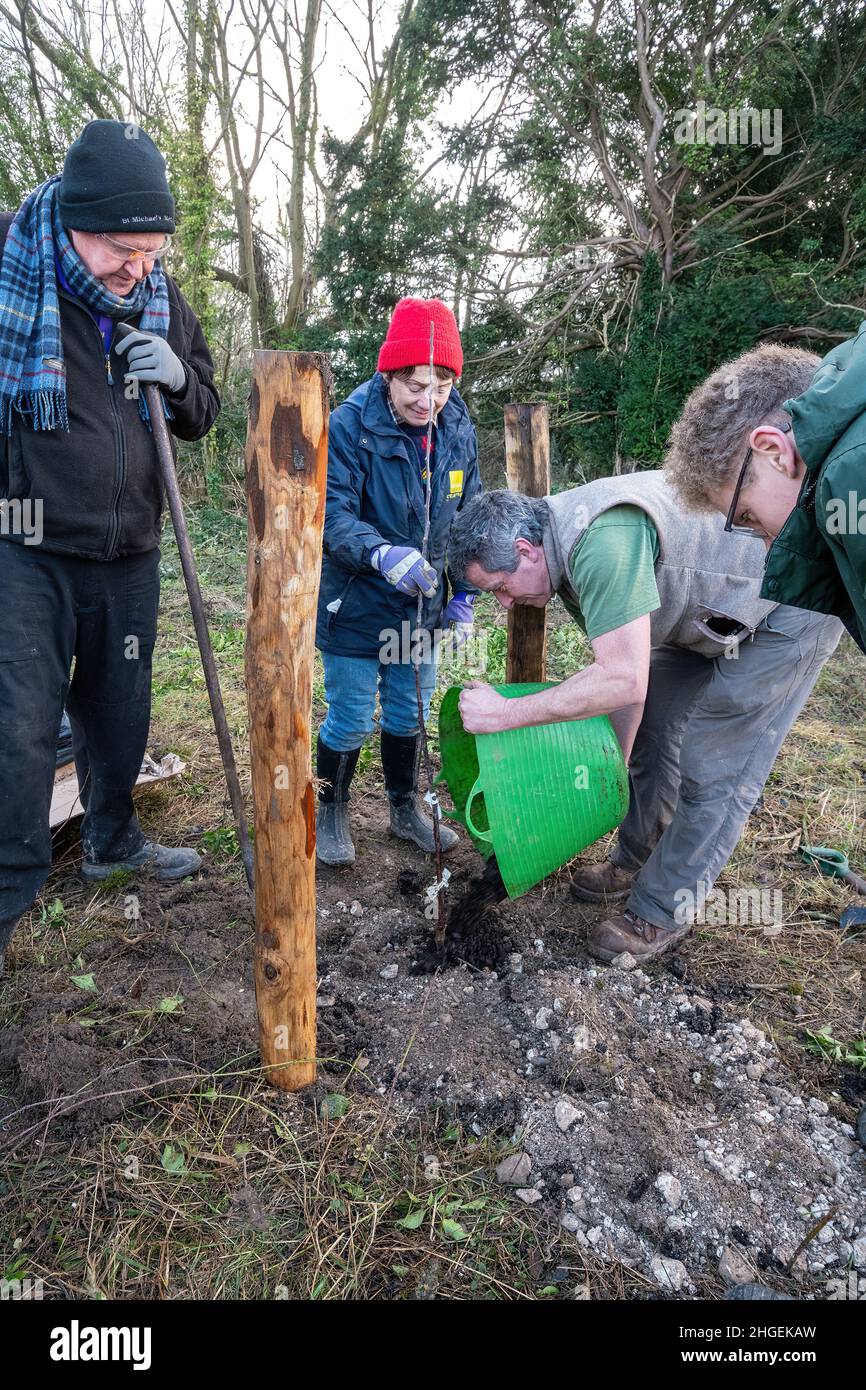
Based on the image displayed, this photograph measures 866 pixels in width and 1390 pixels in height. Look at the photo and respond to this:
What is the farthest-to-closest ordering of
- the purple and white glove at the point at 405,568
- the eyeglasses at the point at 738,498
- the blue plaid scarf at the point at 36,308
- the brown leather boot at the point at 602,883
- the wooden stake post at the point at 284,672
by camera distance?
the brown leather boot at the point at 602,883
the purple and white glove at the point at 405,568
the blue plaid scarf at the point at 36,308
the eyeglasses at the point at 738,498
the wooden stake post at the point at 284,672

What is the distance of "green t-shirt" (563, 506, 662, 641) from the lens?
213cm

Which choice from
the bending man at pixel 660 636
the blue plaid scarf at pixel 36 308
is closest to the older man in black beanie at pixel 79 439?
the blue plaid scarf at pixel 36 308

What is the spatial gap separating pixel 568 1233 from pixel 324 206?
432 inches

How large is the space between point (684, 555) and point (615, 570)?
1.20ft

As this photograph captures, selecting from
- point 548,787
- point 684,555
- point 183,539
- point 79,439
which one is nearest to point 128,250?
point 79,439

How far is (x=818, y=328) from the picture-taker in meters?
6.22

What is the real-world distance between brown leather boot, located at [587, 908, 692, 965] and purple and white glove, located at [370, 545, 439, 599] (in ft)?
4.44

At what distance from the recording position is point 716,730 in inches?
98.9

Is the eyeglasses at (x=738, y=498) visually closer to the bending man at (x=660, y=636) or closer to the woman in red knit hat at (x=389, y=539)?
the bending man at (x=660, y=636)

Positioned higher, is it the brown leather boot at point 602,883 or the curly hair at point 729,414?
the curly hair at point 729,414

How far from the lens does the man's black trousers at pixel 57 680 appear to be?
221cm

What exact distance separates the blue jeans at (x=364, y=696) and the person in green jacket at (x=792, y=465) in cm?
138

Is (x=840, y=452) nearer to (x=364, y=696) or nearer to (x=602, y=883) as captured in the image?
(x=364, y=696)

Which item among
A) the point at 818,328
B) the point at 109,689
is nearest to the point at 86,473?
the point at 109,689
